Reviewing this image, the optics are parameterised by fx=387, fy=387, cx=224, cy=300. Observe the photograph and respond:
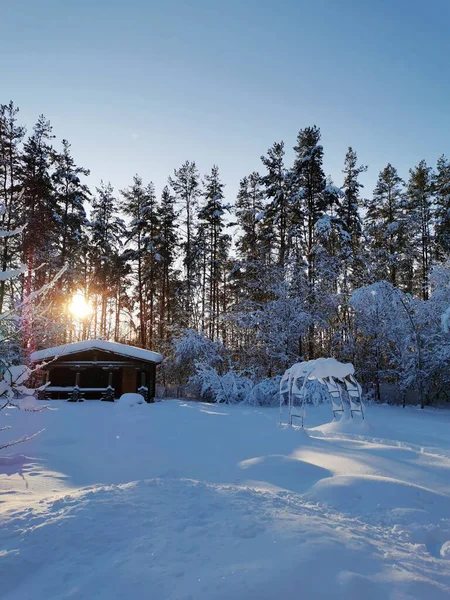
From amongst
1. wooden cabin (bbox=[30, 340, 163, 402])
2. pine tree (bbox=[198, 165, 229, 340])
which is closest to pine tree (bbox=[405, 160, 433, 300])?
pine tree (bbox=[198, 165, 229, 340])

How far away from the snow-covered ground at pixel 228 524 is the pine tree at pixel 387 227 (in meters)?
17.1

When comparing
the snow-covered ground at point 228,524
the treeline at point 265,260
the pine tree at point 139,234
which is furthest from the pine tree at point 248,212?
the snow-covered ground at point 228,524

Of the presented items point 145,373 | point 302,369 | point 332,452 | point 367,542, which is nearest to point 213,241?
point 145,373

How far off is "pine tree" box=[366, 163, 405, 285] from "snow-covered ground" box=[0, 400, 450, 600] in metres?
17.1

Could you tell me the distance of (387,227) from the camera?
25.4m

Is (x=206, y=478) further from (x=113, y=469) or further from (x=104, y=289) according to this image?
(x=104, y=289)

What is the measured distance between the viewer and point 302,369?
11125 millimetres

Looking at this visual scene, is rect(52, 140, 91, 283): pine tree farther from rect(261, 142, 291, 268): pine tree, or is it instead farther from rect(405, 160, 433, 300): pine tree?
rect(405, 160, 433, 300): pine tree

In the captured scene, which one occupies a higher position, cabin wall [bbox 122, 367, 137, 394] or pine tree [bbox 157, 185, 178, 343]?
pine tree [bbox 157, 185, 178, 343]

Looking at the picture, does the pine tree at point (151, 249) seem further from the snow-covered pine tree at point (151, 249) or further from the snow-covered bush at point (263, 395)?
the snow-covered bush at point (263, 395)

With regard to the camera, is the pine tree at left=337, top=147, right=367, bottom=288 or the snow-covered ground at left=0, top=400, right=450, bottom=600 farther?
the pine tree at left=337, top=147, right=367, bottom=288

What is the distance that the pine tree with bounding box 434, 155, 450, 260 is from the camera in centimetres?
2402

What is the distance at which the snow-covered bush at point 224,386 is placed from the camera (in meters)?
20.3

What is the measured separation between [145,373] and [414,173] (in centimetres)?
2335
